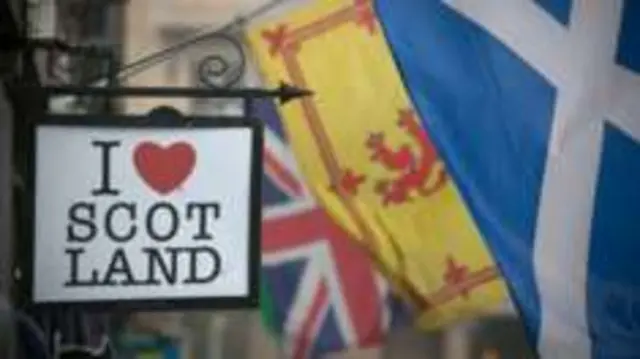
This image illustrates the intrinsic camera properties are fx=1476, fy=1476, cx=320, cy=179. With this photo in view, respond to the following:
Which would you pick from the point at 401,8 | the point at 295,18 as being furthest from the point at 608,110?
the point at 295,18

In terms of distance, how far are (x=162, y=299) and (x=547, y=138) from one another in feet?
12.2

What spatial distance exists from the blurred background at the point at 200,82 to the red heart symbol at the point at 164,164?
8.59 feet

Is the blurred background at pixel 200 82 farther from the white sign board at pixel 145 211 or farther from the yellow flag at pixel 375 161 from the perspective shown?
the white sign board at pixel 145 211

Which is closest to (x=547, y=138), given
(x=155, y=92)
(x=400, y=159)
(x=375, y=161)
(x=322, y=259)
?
(x=400, y=159)

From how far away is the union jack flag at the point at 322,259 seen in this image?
8492 millimetres

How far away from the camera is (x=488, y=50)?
8.66m

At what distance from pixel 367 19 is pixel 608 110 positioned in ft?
5.05

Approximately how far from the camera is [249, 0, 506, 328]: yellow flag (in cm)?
850

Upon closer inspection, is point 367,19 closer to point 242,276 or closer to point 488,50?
point 488,50

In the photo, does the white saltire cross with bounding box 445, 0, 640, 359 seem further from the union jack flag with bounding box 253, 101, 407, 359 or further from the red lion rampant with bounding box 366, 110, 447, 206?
the union jack flag with bounding box 253, 101, 407, 359

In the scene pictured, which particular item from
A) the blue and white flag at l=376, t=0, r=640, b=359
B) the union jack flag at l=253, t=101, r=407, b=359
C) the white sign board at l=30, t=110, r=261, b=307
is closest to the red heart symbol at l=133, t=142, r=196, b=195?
the white sign board at l=30, t=110, r=261, b=307

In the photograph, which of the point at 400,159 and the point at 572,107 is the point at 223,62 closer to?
the point at 400,159

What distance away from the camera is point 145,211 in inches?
221

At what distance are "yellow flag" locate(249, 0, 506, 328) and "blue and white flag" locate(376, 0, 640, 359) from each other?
114 millimetres
